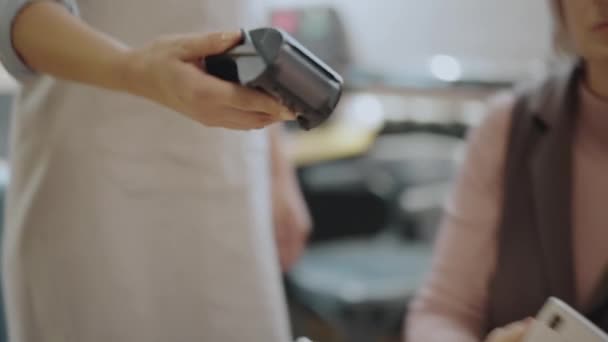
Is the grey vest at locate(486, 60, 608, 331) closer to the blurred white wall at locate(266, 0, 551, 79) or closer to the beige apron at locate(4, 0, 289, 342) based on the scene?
the beige apron at locate(4, 0, 289, 342)

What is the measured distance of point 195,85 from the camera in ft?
1.23

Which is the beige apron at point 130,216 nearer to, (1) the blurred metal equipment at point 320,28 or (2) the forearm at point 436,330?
(2) the forearm at point 436,330

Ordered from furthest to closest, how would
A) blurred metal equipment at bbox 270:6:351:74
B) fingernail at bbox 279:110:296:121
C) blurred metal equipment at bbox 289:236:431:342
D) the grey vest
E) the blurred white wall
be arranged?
1. blurred metal equipment at bbox 270:6:351:74
2. the blurred white wall
3. blurred metal equipment at bbox 289:236:431:342
4. the grey vest
5. fingernail at bbox 279:110:296:121

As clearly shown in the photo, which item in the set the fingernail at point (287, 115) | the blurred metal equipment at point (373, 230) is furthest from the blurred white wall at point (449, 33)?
the fingernail at point (287, 115)

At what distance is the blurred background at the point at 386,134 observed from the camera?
1384 mm

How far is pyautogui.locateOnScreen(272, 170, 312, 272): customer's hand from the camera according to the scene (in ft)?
2.60

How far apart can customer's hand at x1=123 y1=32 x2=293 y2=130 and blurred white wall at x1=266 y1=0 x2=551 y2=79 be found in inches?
51.9

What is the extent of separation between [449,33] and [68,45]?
1.47 metres

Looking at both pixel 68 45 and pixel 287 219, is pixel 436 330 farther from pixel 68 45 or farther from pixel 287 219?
pixel 68 45

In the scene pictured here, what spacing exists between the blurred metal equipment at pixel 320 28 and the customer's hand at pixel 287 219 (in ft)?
3.74

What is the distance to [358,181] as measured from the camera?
1.67 metres

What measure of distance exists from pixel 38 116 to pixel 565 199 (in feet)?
1.59

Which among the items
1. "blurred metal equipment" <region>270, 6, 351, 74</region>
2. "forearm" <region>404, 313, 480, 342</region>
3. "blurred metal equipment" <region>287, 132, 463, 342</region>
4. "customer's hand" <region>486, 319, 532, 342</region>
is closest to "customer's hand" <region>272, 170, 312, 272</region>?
"forearm" <region>404, 313, 480, 342</region>

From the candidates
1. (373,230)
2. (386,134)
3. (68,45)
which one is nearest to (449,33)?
(386,134)
